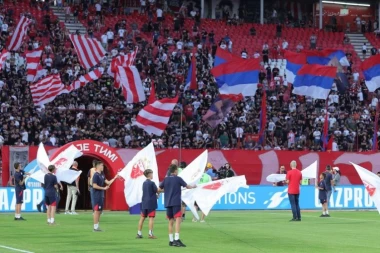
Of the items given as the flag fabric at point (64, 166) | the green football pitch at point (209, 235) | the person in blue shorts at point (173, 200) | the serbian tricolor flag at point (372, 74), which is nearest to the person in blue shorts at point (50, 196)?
the green football pitch at point (209, 235)

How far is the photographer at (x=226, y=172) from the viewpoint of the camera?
37.8 m

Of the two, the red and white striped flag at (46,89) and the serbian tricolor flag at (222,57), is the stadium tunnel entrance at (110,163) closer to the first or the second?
the red and white striped flag at (46,89)

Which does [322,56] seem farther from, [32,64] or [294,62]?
[32,64]

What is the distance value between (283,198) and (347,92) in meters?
15.5

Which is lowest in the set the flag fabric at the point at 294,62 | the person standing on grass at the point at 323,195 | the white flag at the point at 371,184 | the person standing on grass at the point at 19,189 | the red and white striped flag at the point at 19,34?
the person standing on grass at the point at 323,195

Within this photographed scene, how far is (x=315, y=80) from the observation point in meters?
42.7

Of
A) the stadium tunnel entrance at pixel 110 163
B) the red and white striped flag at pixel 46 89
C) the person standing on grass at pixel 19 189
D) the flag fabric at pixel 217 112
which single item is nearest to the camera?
the person standing on grass at pixel 19 189

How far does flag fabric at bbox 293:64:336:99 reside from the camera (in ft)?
139

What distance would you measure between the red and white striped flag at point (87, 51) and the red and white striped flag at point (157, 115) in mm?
5958

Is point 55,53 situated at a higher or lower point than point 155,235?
higher

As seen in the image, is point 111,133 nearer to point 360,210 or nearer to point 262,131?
point 262,131

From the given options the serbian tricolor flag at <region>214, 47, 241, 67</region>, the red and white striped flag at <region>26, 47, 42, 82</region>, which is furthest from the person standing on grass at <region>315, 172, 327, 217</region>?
the red and white striped flag at <region>26, 47, 42, 82</region>

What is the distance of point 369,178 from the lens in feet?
79.1

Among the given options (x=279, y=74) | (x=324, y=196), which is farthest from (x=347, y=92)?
(x=324, y=196)
